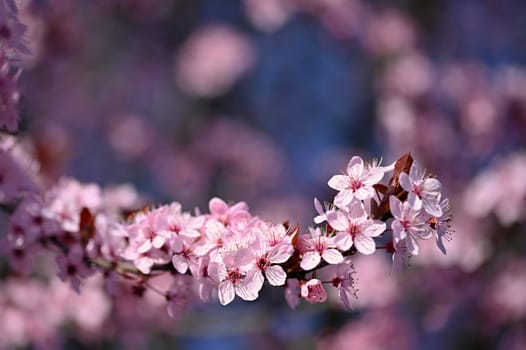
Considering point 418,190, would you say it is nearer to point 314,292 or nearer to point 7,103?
point 314,292

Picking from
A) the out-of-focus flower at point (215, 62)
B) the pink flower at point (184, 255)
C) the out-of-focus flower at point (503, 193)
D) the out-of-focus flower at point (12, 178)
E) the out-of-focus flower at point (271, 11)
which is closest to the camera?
the pink flower at point (184, 255)

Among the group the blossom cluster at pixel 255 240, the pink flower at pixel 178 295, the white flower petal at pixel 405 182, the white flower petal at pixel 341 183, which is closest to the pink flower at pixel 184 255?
the blossom cluster at pixel 255 240

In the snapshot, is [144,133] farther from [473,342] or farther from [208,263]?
[208,263]

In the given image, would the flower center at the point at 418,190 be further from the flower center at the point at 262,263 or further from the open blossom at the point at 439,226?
the flower center at the point at 262,263

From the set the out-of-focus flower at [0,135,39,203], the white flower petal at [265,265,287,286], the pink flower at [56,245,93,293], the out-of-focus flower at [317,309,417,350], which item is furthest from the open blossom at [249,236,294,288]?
the out-of-focus flower at [317,309,417,350]

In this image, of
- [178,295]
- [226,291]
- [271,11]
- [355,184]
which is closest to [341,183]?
[355,184]

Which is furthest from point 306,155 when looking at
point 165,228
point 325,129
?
point 165,228
